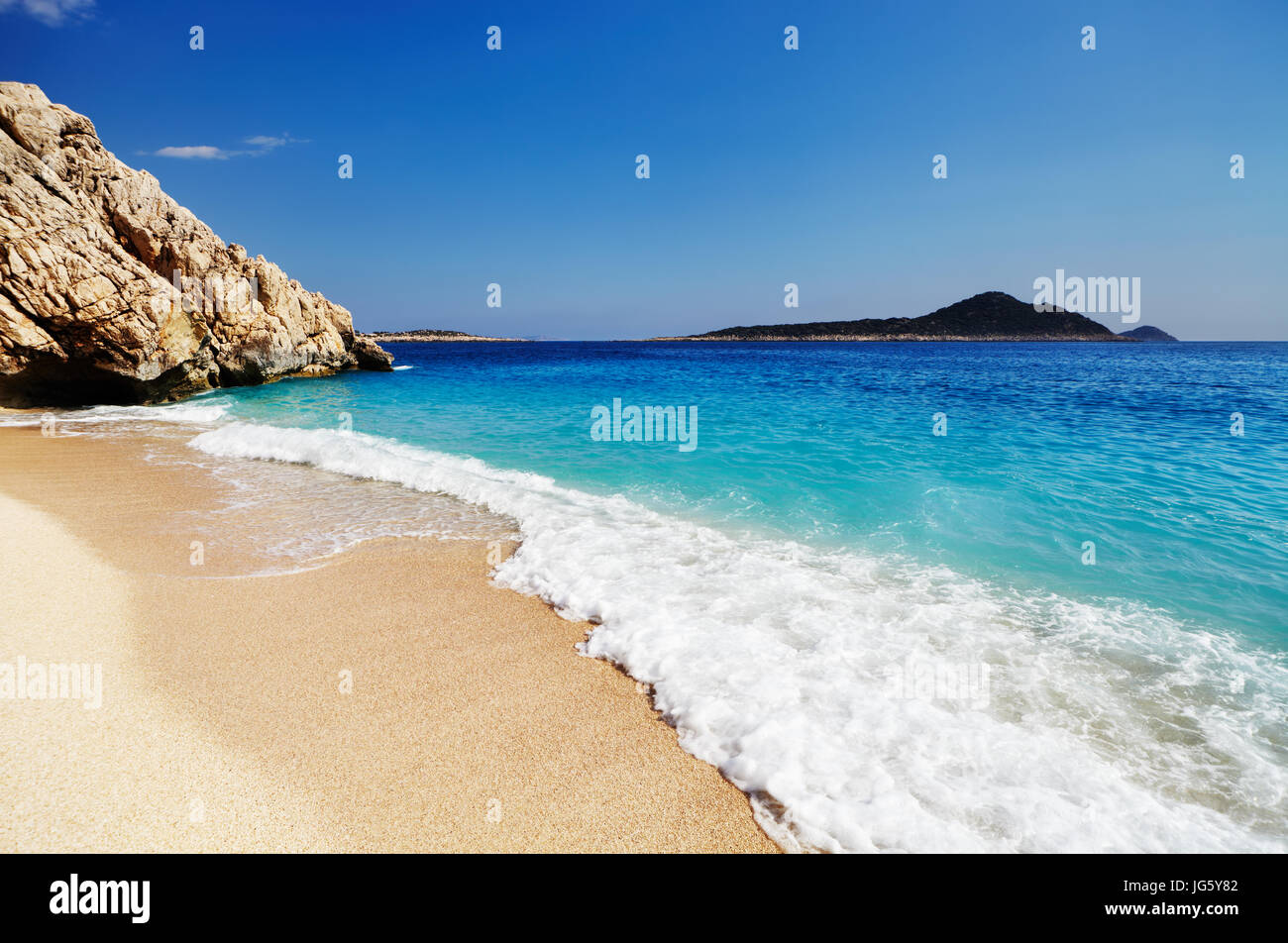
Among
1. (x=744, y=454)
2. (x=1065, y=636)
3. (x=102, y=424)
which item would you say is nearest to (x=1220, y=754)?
(x=1065, y=636)

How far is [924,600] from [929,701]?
2026mm

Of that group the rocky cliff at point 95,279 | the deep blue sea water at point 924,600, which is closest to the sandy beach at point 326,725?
the deep blue sea water at point 924,600

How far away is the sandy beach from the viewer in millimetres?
3082

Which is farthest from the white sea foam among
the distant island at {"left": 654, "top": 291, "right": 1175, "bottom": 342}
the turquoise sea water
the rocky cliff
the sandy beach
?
the distant island at {"left": 654, "top": 291, "right": 1175, "bottom": 342}

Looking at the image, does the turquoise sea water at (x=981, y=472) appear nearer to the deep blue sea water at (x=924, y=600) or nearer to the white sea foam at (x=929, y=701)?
the deep blue sea water at (x=924, y=600)

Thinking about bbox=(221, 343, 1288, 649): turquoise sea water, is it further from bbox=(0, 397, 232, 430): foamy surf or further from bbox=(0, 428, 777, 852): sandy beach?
bbox=(0, 428, 777, 852): sandy beach

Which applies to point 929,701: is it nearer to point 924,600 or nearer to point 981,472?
point 924,600

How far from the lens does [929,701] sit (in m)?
4.36

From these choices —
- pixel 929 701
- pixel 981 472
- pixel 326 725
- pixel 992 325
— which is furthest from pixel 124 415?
pixel 992 325

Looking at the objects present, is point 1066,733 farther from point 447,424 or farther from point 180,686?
point 447,424

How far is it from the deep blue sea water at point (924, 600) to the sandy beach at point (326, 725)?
1.78 ft

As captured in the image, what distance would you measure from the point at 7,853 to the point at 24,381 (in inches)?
1060

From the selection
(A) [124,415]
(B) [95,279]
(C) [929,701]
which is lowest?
(C) [929,701]

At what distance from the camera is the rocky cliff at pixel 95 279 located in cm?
1925
